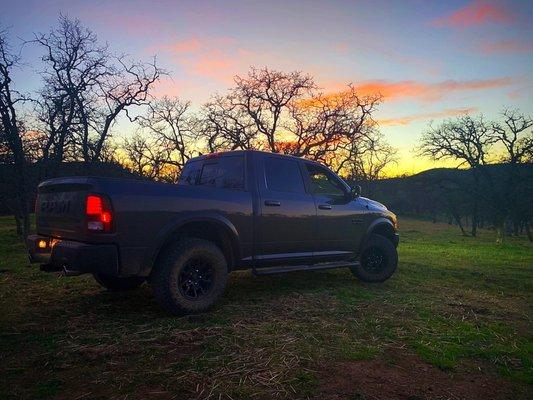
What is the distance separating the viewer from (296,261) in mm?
5699

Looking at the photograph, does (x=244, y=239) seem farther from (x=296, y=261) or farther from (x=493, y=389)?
(x=493, y=389)

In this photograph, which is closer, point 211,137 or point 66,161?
point 66,161

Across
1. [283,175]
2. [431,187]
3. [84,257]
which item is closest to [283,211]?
[283,175]

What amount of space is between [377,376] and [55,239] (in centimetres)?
379

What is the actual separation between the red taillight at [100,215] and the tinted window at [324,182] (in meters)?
3.28

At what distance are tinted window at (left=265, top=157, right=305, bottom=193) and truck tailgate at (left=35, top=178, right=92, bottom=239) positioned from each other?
2.53 metres

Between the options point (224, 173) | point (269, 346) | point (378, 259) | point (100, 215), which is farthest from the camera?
point (378, 259)

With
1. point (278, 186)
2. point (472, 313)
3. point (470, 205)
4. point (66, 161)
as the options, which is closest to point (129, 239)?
point (278, 186)

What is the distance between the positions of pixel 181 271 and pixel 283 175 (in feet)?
7.33

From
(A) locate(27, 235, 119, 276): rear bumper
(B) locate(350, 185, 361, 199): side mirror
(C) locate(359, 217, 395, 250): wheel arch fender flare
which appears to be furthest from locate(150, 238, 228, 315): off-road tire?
(C) locate(359, 217, 395, 250): wheel arch fender flare

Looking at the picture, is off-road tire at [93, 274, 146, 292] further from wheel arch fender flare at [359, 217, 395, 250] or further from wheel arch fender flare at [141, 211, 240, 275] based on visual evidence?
wheel arch fender flare at [359, 217, 395, 250]

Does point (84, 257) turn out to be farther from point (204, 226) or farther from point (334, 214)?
point (334, 214)

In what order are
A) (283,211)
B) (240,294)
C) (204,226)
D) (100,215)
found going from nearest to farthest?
1. (100,215)
2. (204,226)
3. (283,211)
4. (240,294)

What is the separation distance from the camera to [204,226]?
190 inches
